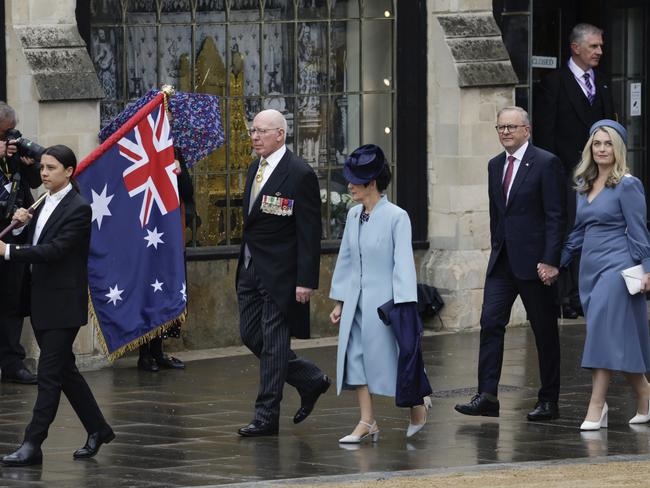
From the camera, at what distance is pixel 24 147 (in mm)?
12680

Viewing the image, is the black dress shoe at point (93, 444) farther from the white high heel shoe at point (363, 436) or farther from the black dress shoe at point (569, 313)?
the black dress shoe at point (569, 313)

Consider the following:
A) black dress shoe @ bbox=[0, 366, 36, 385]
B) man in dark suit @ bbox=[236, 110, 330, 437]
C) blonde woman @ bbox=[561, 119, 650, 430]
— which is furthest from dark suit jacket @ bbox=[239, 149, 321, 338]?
black dress shoe @ bbox=[0, 366, 36, 385]

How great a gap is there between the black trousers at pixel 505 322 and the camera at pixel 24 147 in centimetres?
329

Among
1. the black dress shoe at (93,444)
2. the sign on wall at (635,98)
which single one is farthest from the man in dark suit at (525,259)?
the sign on wall at (635,98)

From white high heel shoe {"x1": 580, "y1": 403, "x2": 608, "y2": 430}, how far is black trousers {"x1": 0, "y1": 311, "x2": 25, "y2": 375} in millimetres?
4173

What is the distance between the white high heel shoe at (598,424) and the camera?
11.0 meters

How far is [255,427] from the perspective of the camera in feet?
35.4

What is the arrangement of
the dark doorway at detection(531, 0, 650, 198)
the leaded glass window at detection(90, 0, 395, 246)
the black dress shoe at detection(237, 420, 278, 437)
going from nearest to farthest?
1. the black dress shoe at detection(237, 420, 278, 437)
2. the leaded glass window at detection(90, 0, 395, 246)
3. the dark doorway at detection(531, 0, 650, 198)

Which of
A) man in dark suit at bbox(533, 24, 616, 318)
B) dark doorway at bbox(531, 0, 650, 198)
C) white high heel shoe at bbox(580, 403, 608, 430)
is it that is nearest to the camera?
white high heel shoe at bbox(580, 403, 608, 430)

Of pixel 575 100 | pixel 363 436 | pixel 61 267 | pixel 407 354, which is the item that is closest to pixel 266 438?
pixel 363 436

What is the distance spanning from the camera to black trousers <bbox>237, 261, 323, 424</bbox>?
10875 mm

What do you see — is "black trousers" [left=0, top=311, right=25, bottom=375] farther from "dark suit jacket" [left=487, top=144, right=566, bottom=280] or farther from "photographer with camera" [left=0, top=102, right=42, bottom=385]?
"dark suit jacket" [left=487, top=144, right=566, bottom=280]

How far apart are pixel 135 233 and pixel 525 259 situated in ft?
10.7

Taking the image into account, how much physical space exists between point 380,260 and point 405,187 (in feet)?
17.9
